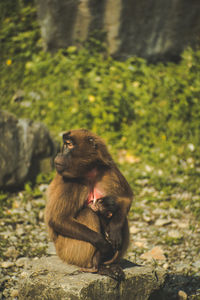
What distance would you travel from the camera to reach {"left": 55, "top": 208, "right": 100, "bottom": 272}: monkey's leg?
3.29 m

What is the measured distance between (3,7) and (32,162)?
4067mm

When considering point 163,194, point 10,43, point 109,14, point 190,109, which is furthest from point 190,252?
point 10,43

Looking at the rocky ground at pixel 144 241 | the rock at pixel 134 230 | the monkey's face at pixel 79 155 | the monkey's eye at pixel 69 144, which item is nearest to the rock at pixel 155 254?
the rocky ground at pixel 144 241

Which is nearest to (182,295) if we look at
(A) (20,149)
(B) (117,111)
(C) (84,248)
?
(C) (84,248)

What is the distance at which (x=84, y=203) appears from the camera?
132 inches

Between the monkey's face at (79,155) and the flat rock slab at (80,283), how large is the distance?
78 cm

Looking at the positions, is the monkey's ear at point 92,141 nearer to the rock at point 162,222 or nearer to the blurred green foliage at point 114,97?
the rock at point 162,222

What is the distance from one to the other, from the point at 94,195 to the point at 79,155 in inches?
13.8

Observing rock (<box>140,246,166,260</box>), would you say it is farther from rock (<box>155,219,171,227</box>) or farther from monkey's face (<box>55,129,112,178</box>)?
monkey's face (<box>55,129,112,178</box>)

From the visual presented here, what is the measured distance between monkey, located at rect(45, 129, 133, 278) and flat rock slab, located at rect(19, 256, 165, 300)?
0.11 m

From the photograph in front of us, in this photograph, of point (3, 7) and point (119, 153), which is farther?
point (3, 7)

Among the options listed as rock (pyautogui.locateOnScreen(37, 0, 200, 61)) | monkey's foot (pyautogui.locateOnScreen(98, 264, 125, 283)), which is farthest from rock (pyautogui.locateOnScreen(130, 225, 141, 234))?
rock (pyautogui.locateOnScreen(37, 0, 200, 61))

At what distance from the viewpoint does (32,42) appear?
8.33 meters

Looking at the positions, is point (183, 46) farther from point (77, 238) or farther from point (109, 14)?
point (77, 238)
